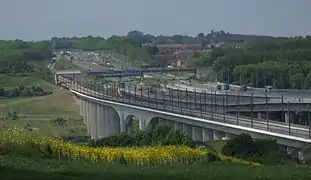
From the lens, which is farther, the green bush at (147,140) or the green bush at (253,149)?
the green bush at (147,140)

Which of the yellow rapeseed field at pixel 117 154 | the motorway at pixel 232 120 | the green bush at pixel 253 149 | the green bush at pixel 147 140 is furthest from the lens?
the motorway at pixel 232 120

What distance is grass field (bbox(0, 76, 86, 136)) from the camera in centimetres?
8860

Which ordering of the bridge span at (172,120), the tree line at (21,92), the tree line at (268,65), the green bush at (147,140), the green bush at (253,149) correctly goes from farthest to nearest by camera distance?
the tree line at (21,92)
the tree line at (268,65)
the bridge span at (172,120)
the green bush at (147,140)
the green bush at (253,149)

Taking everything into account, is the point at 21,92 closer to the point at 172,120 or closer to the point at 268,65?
the point at 268,65

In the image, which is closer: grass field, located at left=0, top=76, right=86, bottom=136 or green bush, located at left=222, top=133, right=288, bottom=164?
green bush, located at left=222, top=133, right=288, bottom=164

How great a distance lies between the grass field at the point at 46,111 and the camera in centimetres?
8860

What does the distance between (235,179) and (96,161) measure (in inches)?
465

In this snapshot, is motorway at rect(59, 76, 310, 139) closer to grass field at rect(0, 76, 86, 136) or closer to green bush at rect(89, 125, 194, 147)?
grass field at rect(0, 76, 86, 136)

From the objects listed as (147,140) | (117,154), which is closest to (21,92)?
(147,140)

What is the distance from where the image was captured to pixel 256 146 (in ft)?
164

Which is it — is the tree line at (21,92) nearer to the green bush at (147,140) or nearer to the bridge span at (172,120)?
the bridge span at (172,120)

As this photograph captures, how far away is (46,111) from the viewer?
108438mm

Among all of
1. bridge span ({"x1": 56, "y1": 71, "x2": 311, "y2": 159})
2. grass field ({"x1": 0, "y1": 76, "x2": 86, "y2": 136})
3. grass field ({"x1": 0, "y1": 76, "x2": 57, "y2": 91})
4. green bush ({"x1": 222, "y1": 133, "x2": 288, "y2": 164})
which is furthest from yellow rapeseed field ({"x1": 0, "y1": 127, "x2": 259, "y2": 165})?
grass field ({"x1": 0, "y1": 76, "x2": 57, "y2": 91})

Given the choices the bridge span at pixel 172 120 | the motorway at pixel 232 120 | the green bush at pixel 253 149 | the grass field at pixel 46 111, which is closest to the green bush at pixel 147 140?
the green bush at pixel 253 149
